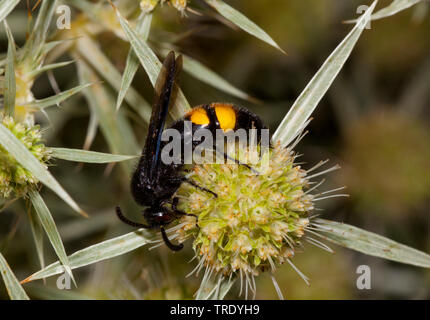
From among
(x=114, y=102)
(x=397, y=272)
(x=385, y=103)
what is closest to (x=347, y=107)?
(x=385, y=103)

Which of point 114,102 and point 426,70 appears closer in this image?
point 114,102

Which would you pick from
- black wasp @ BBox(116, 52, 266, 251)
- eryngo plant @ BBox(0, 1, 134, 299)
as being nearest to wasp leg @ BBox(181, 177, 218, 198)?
black wasp @ BBox(116, 52, 266, 251)

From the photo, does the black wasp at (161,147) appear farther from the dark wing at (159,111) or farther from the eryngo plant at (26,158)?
the eryngo plant at (26,158)

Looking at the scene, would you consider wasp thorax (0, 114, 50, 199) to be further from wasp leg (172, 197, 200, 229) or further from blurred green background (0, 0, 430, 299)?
blurred green background (0, 0, 430, 299)

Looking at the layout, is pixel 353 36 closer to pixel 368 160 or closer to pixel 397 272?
pixel 368 160

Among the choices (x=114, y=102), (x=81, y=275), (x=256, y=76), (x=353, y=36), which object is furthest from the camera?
(x=256, y=76)

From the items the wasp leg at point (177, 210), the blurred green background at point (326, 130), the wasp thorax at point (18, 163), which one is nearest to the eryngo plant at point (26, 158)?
the wasp thorax at point (18, 163)
